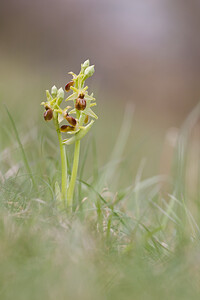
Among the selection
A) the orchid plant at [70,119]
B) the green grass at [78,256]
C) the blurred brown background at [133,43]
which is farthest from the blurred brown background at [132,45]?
the green grass at [78,256]

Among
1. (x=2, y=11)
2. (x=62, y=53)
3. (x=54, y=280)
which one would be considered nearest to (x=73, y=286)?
(x=54, y=280)

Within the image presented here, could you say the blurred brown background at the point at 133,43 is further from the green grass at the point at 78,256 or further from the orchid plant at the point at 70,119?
the green grass at the point at 78,256

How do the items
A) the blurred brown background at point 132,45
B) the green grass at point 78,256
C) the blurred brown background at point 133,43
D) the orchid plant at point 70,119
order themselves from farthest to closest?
the blurred brown background at point 133,43, the blurred brown background at point 132,45, the orchid plant at point 70,119, the green grass at point 78,256

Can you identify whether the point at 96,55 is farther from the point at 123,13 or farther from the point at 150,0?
the point at 150,0

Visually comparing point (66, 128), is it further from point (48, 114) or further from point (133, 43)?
point (133, 43)

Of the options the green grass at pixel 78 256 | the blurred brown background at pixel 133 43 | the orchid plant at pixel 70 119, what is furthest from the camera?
the blurred brown background at pixel 133 43

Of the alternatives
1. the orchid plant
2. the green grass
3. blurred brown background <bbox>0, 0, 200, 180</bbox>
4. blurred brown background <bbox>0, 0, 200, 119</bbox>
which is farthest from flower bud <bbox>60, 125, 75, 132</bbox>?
blurred brown background <bbox>0, 0, 200, 119</bbox>

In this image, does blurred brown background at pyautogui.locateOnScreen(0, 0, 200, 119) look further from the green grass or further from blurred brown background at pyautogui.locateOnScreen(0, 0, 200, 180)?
the green grass

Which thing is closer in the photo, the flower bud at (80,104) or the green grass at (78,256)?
the green grass at (78,256)
